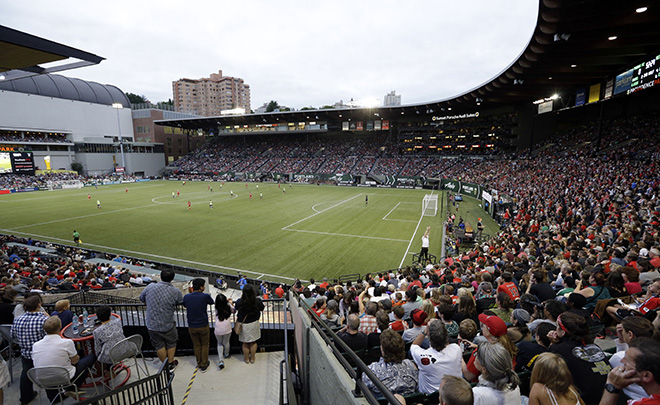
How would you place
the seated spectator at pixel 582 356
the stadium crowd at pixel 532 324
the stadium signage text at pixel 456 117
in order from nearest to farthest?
the stadium crowd at pixel 532 324
the seated spectator at pixel 582 356
the stadium signage text at pixel 456 117

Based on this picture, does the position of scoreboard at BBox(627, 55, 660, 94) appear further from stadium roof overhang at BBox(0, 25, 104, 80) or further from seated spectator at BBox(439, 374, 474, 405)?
stadium roof overhang at BBox(0, 25, 104, 80)

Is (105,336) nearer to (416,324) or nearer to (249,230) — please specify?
(416,324)

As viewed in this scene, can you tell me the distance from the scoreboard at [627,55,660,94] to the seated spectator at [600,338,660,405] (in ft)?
82.8

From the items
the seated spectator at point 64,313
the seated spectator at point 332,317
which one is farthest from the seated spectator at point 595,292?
the seated spectator at point 64,313

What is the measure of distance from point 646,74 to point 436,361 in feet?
91.1

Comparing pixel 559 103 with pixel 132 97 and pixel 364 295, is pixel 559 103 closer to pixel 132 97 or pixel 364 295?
pixel 364 295

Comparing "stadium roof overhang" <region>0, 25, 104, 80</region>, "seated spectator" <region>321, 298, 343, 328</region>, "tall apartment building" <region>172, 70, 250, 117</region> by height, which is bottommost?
"seated spectator" <region>321, 298, 343, 328</region>

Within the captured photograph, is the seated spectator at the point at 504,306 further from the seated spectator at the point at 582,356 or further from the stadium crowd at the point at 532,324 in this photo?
the seated spectator at the point at 582,356

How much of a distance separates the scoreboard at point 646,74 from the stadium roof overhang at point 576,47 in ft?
4.14

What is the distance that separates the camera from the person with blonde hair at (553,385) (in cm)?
256

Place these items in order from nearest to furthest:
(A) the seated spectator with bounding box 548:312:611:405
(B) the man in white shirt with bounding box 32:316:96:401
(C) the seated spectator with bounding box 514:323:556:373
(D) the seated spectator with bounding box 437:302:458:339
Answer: (A) the seated spectator with bounding box 548:312:611:405
(C) the seated spectator with bounding box 514:323:556:373
(B) the man in white shirt with bounding box 32:316:96:401
(D) the seated spectator with bounding box 437:302:458:339

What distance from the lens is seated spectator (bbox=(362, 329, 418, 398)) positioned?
3.44 meters

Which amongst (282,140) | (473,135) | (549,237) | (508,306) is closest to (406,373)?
(508,306)

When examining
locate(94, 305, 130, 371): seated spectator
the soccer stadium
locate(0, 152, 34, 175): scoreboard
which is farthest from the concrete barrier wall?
locate(0, 152, 34, 175): scoreboard
